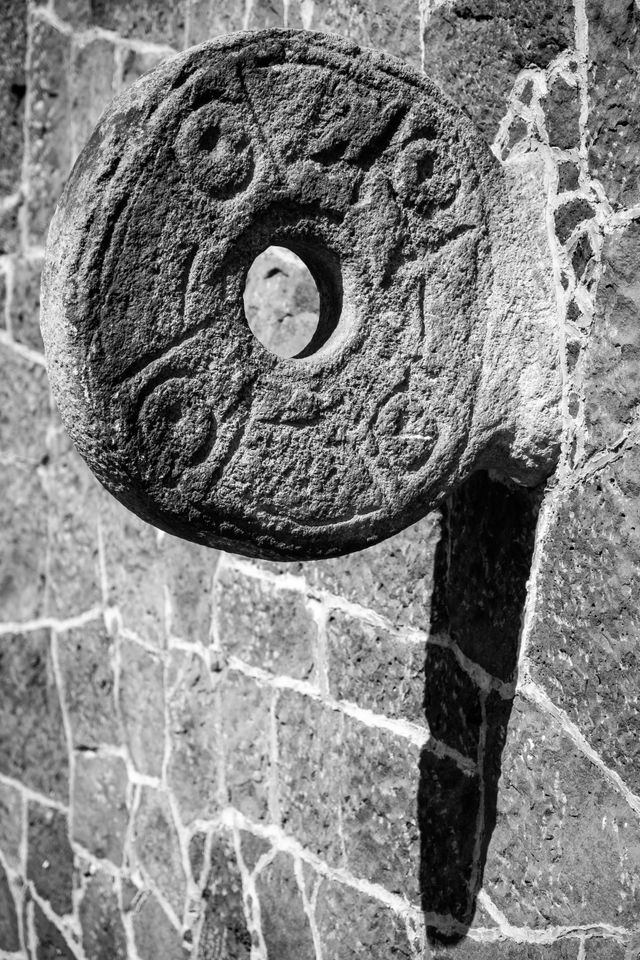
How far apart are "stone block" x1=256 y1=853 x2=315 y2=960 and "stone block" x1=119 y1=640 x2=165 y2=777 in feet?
1.75

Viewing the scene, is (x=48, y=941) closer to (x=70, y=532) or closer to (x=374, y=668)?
(x=70, y=532)

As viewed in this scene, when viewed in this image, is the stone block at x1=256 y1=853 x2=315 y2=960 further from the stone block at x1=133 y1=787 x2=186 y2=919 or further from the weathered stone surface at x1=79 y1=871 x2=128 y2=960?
the weathered stone surface at x1=79 y1=871 x2=128 y2=960

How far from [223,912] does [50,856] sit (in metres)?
0.98

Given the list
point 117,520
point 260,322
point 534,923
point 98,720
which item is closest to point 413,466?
point 534,923

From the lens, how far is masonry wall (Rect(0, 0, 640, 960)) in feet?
5.54

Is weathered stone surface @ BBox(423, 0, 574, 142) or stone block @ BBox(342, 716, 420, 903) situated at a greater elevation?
weathered stone surface @ BBox(423, 0, 574, 142)

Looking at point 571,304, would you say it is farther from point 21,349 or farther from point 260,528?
point 21,349

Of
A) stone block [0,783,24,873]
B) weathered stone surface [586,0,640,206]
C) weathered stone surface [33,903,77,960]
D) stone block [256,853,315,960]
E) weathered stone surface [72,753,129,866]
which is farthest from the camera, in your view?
stone block [0,783,24,873]

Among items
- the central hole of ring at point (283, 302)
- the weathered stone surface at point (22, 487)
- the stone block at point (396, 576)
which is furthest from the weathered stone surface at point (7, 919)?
the central hole of ring at point (283, 302)

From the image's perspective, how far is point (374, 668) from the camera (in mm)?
2279

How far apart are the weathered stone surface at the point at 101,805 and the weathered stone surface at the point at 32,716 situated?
93mm

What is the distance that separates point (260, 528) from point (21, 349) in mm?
2268

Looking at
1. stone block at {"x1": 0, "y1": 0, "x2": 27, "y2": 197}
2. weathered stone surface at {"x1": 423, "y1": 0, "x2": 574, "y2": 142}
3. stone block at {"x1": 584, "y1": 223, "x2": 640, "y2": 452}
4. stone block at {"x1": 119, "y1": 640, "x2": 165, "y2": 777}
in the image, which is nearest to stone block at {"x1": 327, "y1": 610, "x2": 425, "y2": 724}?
stone block at {"x1": 584, "y1": 223, "x2": 640, "y2": 452}

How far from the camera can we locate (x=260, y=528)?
142 cm
